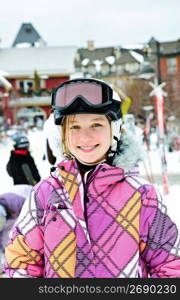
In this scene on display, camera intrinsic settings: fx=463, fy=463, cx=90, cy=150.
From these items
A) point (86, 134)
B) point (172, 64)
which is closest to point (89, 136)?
point (86, 134)

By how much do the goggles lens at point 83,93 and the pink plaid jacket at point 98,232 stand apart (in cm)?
17

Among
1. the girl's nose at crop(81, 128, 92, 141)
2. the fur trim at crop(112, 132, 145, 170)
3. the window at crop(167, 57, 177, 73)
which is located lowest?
the fur trim at crop(112, 132, 145, 170)

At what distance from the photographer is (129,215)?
108cm

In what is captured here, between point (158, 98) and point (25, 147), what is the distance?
2.91 meters

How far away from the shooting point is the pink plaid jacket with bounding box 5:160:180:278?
107 cm

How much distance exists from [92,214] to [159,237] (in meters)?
0.16

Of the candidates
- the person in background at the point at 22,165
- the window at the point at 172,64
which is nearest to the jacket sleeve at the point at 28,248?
the person in background at the point at 22,165

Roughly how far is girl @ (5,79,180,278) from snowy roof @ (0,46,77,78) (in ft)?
55.9

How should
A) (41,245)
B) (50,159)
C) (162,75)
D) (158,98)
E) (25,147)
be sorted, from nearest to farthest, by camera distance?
(41,245)
(50,159)
(25,147)
(158,98)
(162,75)

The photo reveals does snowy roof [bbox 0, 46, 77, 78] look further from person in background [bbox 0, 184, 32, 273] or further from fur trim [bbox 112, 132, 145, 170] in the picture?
fur trim [bbox 112, 132, 145, 170]

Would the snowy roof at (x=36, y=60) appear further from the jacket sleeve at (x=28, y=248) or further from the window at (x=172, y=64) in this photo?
the jacket sleeve at (x=28, y=248)

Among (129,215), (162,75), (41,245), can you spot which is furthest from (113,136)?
(162,75)

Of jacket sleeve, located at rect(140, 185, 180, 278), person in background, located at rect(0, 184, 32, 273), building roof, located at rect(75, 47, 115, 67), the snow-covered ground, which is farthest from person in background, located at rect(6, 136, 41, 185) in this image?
building roof, located at rect(75, 47, 115, 67)

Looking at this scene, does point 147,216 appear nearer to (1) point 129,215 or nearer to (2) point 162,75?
(1) point 129,215
